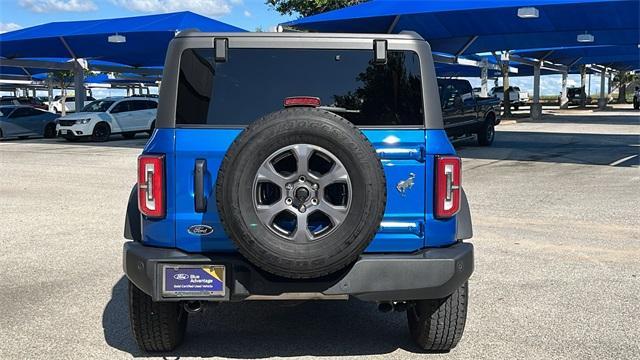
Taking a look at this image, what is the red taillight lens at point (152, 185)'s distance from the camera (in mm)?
3434

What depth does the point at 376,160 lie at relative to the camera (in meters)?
3.18

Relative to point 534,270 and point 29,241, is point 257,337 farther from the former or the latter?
point 29,241

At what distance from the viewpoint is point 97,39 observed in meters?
22.3

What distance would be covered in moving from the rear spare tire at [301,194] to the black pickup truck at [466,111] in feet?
40.0

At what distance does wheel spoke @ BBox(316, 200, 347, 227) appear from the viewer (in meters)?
3.14

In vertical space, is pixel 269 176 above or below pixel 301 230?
above

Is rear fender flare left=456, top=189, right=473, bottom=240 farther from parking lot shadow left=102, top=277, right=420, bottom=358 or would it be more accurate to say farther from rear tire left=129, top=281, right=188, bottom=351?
rear tire left=129, top=281, right=188, bottom=351

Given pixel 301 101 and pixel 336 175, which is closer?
pixel 336 175

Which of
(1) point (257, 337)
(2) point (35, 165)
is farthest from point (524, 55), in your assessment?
(1) point (257, 337)

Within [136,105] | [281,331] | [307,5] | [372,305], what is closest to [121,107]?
[136,105]

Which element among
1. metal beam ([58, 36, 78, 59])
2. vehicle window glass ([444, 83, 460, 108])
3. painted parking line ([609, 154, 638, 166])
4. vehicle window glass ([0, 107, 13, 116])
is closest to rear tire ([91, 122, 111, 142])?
metal beam ([58, 36, 78, 59])

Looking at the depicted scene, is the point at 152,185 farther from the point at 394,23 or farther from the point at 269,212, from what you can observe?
the point at 394,23

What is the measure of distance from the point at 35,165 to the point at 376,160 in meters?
13.4

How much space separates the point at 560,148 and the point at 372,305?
1411 cm
